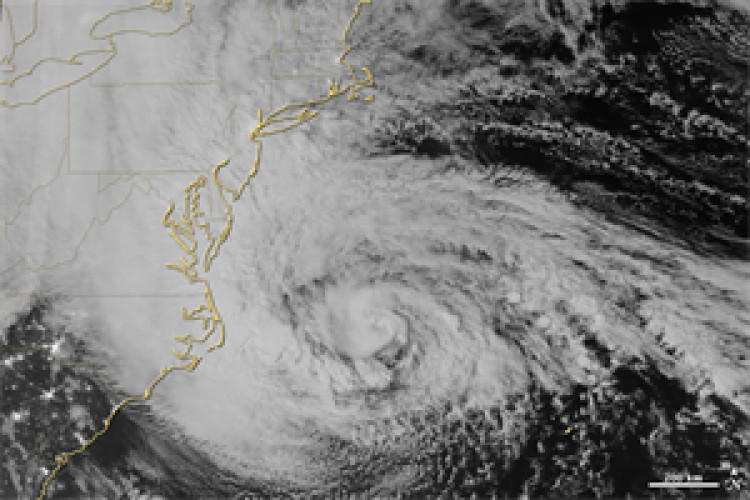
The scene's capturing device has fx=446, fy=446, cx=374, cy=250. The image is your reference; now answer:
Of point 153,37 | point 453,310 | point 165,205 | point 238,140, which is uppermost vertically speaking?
point 153,37

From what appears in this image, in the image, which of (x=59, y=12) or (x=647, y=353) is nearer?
(x=647, y=353)

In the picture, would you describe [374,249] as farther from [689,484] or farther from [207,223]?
[689,484]

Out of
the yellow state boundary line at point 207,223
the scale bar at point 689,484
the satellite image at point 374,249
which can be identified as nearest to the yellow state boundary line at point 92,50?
the satellite image at point 374,249

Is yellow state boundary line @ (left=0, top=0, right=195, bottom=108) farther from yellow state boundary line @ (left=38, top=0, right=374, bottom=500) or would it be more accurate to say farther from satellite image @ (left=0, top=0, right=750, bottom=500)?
yellow state boundary line @ (left=38, top=0, right=374, bottom=500)

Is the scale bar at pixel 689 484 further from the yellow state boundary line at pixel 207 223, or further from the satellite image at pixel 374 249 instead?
the yellow state boundary line at pixel 207 223

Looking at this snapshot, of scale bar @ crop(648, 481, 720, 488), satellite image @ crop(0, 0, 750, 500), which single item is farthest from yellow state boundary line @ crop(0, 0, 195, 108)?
scale bar @ crop(648, 481, 720, 488)

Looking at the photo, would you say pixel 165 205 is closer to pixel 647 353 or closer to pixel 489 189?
pixel 489 189

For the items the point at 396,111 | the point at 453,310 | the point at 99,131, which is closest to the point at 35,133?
the point at 99,131

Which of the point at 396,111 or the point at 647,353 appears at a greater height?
the point at 396,111
